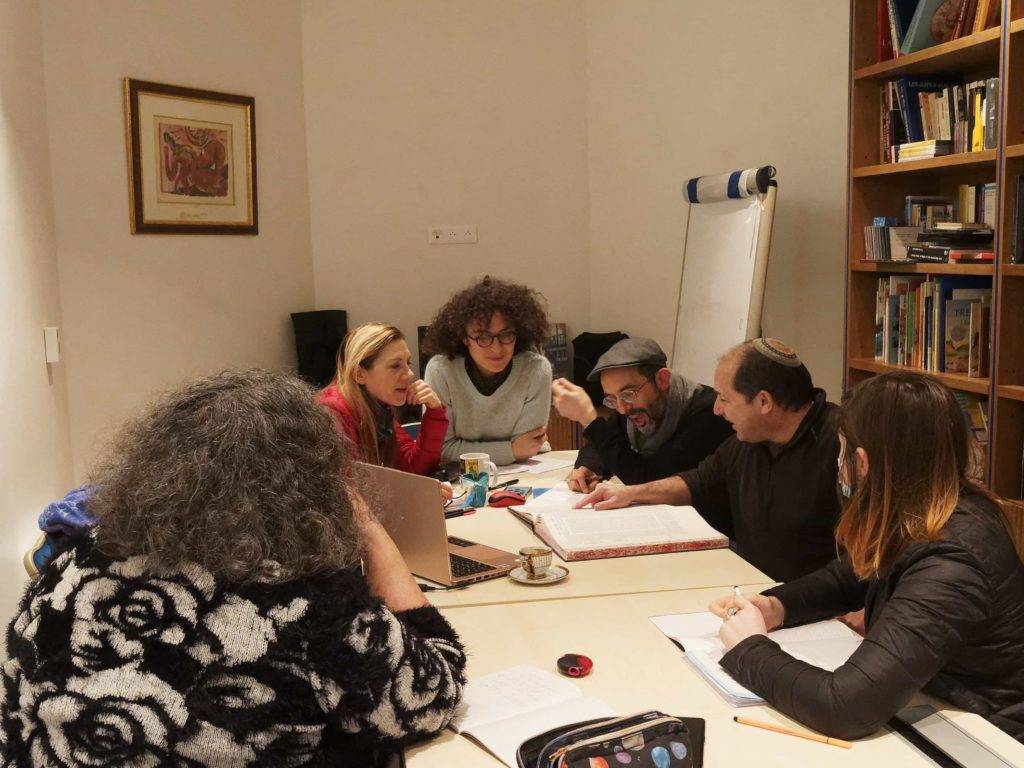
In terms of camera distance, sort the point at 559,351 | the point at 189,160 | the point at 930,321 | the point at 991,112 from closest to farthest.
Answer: the point at 991,112 < the point at 930,321 < the point at 189,160 < the point at 559,351

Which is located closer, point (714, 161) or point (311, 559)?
point (311, 559)

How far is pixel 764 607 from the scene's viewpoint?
1.68m

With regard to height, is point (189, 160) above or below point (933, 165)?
above

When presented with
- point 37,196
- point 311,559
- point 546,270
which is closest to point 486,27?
point 546,270

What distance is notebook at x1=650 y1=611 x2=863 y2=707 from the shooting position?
1465 millimetres

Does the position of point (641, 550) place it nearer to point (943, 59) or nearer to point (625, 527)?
point (625, 527)

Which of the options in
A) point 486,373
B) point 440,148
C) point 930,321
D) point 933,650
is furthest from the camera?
point 440,148

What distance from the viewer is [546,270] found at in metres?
5.44

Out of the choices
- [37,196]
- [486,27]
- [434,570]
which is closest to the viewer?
[434,570]

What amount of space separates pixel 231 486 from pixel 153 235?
3.38 meters

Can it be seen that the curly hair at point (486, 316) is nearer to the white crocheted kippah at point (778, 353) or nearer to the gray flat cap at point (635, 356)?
the gray flat cap at point (635, 356)

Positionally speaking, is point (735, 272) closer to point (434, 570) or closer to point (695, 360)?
point (695, 360)

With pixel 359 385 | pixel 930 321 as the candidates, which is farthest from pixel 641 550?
pixel 930 321

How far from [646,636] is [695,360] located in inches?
107
